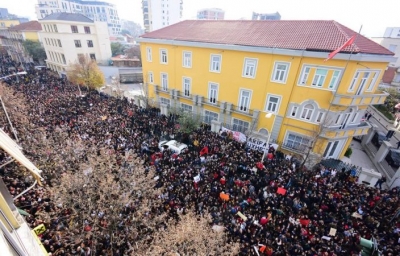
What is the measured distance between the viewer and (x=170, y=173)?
1556 cm

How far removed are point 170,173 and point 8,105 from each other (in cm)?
2114

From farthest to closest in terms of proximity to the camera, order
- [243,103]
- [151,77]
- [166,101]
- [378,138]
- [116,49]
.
A: [116,49]
[151,77]
[166,101]
[378,138]
[243,103]

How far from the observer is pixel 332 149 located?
2042 cm

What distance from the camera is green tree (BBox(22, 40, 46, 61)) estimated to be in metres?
49.1

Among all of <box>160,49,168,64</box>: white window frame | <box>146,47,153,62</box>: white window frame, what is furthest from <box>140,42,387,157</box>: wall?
<box>146,47,153,62</box>: white window frame

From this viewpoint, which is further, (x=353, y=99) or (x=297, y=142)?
(x=297, y=142)

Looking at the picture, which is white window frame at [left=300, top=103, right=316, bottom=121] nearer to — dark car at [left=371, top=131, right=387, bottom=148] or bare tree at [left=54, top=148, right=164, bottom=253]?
dark car at [left=371, top=131, right=387, bottom=148]

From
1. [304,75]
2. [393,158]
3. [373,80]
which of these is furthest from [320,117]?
[393,158]

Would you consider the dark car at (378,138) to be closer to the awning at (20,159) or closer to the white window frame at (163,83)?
the white window frame at (163,83)

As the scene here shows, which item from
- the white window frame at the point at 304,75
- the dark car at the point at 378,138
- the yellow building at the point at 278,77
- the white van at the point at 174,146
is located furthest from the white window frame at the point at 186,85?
the dark car at the point at 378,138

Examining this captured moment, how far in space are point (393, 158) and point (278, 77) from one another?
47.4 ft

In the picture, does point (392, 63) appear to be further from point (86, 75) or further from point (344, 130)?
point (86, 75)

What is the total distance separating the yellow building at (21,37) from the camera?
50.5 metres

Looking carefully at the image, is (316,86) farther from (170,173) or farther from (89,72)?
(89,72)
